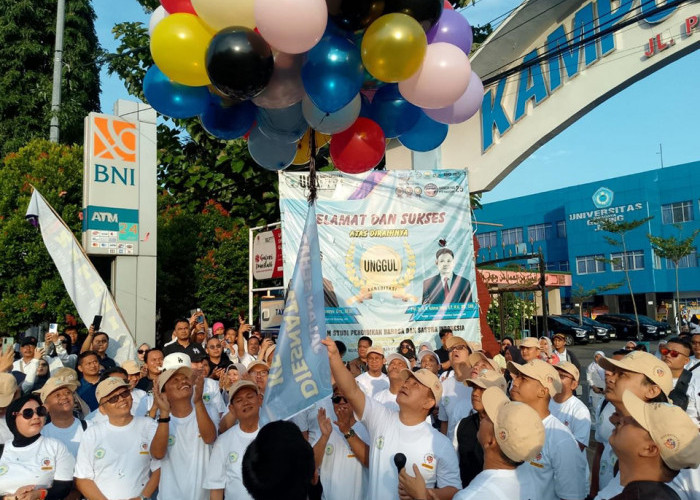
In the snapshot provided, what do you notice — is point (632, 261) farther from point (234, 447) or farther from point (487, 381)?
point (234, 447)

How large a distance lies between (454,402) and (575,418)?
120 cm

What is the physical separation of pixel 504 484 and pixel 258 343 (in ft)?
19.8

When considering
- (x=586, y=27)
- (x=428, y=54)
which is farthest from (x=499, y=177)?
(x=428, y=54)

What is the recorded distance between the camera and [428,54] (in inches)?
160

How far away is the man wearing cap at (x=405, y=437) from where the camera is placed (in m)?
3.41

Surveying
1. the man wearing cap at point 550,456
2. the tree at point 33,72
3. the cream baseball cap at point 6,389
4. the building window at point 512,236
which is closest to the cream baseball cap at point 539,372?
the man wearing cap at point 550,456

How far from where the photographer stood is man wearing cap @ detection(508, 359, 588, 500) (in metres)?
3.25

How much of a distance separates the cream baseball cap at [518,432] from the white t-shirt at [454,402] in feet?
9.08

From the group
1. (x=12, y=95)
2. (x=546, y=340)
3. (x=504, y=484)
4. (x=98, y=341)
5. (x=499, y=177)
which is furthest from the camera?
(x=12, y=95)

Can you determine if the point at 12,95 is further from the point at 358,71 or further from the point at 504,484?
→ the point at 504,484

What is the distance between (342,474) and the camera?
12.8 feet

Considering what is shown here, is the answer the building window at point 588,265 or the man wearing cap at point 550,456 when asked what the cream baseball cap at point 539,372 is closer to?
the man wearing cap at point 550,456

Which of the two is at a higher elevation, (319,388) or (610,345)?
(319,388)

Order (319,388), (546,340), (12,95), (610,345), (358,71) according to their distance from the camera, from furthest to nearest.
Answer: (610,345) < (12,95) < (546,340) < (358,71) < (319,388)
